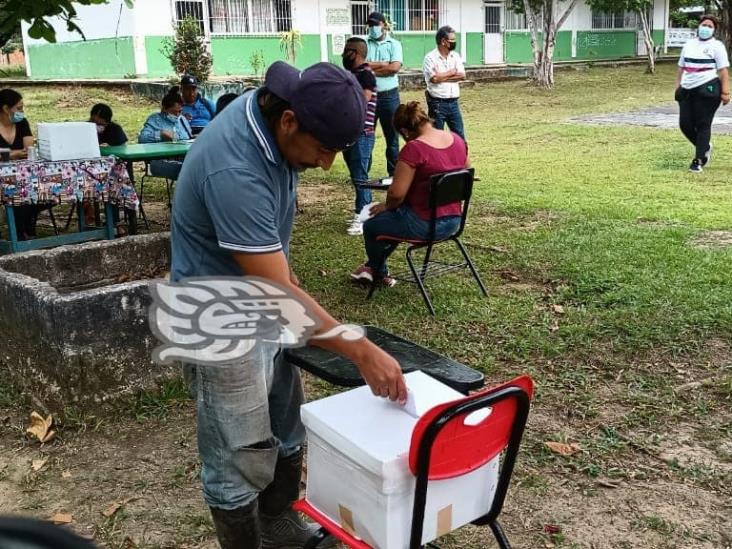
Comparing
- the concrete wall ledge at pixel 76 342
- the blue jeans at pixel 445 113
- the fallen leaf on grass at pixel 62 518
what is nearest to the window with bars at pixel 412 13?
the blue jeans at pixel 445 113

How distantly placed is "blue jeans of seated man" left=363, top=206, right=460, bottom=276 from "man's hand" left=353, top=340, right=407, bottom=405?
2.86m

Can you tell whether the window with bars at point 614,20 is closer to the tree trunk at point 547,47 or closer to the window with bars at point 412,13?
the window with bars at point 412,13

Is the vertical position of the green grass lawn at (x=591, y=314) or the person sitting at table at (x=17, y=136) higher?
the person sitting at table at (x=17, y=136)

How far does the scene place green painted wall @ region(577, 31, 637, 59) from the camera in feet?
96.2

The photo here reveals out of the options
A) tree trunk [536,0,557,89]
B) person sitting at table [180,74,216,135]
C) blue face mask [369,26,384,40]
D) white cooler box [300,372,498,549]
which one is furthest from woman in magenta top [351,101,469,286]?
tree trunk [536,0,557,89]

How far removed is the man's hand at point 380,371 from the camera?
2.10 metres

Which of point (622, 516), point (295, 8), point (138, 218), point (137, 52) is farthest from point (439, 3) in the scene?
point (622, 516)

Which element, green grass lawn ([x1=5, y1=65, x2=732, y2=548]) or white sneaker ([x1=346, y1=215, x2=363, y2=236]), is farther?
white sneaker ([x1=346, y1=215, x2=363, y2=236])

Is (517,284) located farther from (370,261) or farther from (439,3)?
(439,3)

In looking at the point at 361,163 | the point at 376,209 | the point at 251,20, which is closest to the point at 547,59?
the point at 251,20

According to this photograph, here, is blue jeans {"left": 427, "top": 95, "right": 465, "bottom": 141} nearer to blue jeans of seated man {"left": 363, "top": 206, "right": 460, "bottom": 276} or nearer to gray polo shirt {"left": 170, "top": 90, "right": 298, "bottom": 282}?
blue jeans of seated man {"left": 363, "top": 206, "right": 460, "bottom": 276}

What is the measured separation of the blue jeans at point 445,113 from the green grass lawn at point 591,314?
748 millimetres

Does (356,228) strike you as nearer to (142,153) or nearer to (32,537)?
(142,153)

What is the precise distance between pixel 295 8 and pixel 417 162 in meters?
18.2
